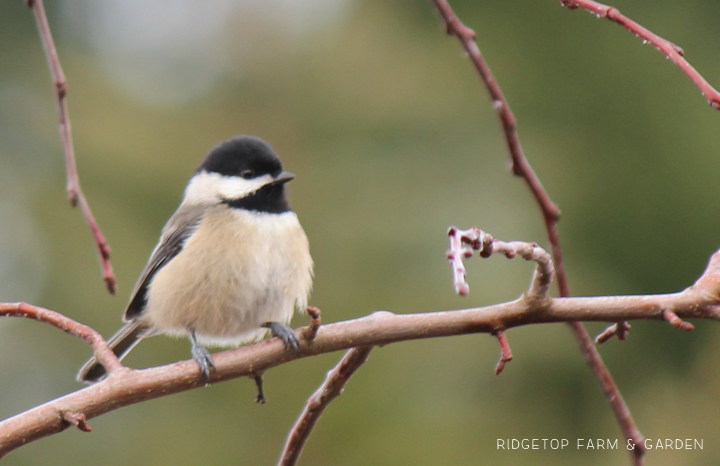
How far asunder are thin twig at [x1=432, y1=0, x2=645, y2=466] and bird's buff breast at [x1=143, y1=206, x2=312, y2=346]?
3.86 feet

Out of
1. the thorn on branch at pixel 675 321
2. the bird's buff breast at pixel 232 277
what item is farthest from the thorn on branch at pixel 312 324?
the bird's buff breast at pixel 232 277

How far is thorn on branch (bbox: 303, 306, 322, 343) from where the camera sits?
151 cm

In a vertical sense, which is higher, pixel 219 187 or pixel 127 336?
pixel 219 187

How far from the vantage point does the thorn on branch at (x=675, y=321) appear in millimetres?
1298

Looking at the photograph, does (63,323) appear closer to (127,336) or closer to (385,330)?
(385,330)

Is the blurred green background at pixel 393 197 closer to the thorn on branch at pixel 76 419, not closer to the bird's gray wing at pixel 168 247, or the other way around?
the bird's gray wing at pixel 168 247

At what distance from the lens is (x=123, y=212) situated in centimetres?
645

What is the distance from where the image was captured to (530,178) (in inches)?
49.5

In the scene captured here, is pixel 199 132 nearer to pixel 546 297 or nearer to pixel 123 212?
pixel 123 212

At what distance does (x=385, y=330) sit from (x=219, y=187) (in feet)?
4.19

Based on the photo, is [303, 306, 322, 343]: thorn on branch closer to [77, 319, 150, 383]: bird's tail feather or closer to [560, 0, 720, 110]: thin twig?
[560, 0, 720, 110]: thin twig

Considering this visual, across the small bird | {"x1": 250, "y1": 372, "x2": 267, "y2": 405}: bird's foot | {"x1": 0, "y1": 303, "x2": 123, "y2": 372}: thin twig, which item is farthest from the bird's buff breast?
{"x1": 0, "y1": 303, "x2": 123, "y2": 372}: thin twig

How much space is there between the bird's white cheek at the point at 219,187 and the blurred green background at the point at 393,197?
6.98 feet

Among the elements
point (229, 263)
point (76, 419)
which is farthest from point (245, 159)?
Result: point (76, 419)
